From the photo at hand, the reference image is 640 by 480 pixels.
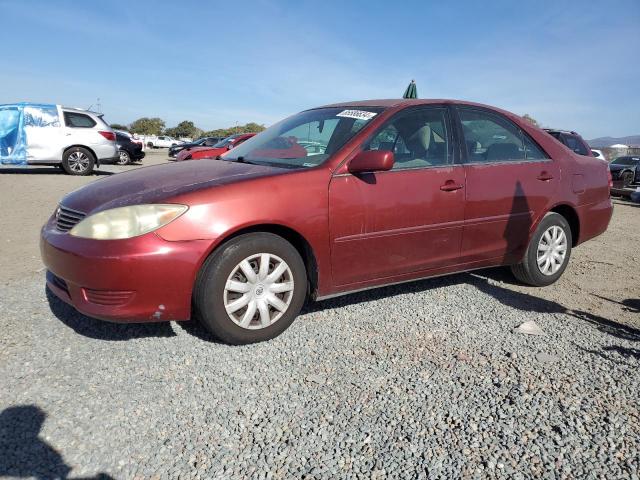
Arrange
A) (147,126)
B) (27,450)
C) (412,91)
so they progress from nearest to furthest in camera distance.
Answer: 1. (27,450)
2. (412,91)
3. (147,126)

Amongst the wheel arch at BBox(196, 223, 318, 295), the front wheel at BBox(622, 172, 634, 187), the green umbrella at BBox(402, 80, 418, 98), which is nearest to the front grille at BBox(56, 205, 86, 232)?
the wheel arch at BBox(196, 223, 318, 295)

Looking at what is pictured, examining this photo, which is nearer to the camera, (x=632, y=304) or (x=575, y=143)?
(x=632, y=304)

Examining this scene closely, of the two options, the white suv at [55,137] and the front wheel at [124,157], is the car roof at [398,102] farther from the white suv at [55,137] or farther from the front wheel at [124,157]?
the front wheel at [124,157]

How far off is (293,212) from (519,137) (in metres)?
2.36

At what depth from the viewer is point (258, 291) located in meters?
3.04

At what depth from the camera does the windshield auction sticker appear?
364 centimetres

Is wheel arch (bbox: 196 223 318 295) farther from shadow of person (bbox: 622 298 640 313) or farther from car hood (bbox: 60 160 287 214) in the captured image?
shadow of person (bbox: 622 298 640 313)

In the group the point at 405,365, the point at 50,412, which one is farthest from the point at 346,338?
the point at 50,412

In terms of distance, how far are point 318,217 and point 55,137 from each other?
1200 centimetres

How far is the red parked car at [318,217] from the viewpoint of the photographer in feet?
9.20

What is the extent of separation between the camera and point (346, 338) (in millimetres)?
3229

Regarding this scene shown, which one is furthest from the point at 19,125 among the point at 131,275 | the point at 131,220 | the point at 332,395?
the point at 332,395

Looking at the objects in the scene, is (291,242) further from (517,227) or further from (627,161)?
(627,161)

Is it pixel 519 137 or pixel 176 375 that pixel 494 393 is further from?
pixel 519 137
